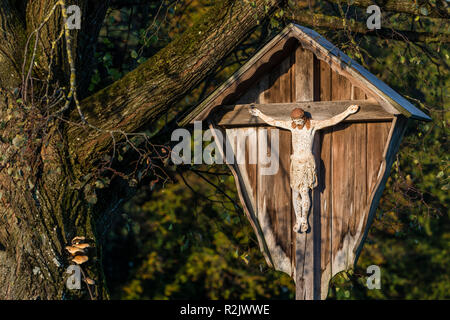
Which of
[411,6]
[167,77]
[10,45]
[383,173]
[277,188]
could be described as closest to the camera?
[383,173]

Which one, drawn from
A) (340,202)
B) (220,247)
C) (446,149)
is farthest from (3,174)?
(220,247)

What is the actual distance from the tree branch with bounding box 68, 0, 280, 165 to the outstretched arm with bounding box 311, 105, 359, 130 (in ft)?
3.03

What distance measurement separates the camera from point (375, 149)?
5.10 meters

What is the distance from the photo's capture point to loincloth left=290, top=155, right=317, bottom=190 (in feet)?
16.8

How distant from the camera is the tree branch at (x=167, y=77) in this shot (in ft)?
17.2

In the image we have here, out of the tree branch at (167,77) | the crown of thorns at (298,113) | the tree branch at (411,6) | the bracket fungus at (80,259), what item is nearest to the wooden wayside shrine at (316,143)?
the crown of thorns at (298,113)

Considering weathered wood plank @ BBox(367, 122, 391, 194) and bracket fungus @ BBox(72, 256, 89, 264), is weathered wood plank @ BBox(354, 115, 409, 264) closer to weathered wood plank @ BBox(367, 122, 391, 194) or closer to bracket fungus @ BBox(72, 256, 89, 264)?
weathered wood plank @ BBox(367, 122, 391, 194)

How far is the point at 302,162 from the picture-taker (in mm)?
5152

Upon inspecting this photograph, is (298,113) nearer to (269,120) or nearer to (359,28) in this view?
(269,120)

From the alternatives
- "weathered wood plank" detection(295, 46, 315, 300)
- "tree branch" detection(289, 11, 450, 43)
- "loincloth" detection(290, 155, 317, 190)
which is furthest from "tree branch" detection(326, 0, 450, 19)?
"loincloth" detection(290, 155, 317, 190)

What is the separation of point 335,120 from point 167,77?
4.46 feet

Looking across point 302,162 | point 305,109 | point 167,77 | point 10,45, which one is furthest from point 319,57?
point 10,45

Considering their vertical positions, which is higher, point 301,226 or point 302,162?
point 302,162

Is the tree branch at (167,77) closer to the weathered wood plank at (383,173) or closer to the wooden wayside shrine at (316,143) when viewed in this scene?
the wooden wayside shrine at (316,143)
